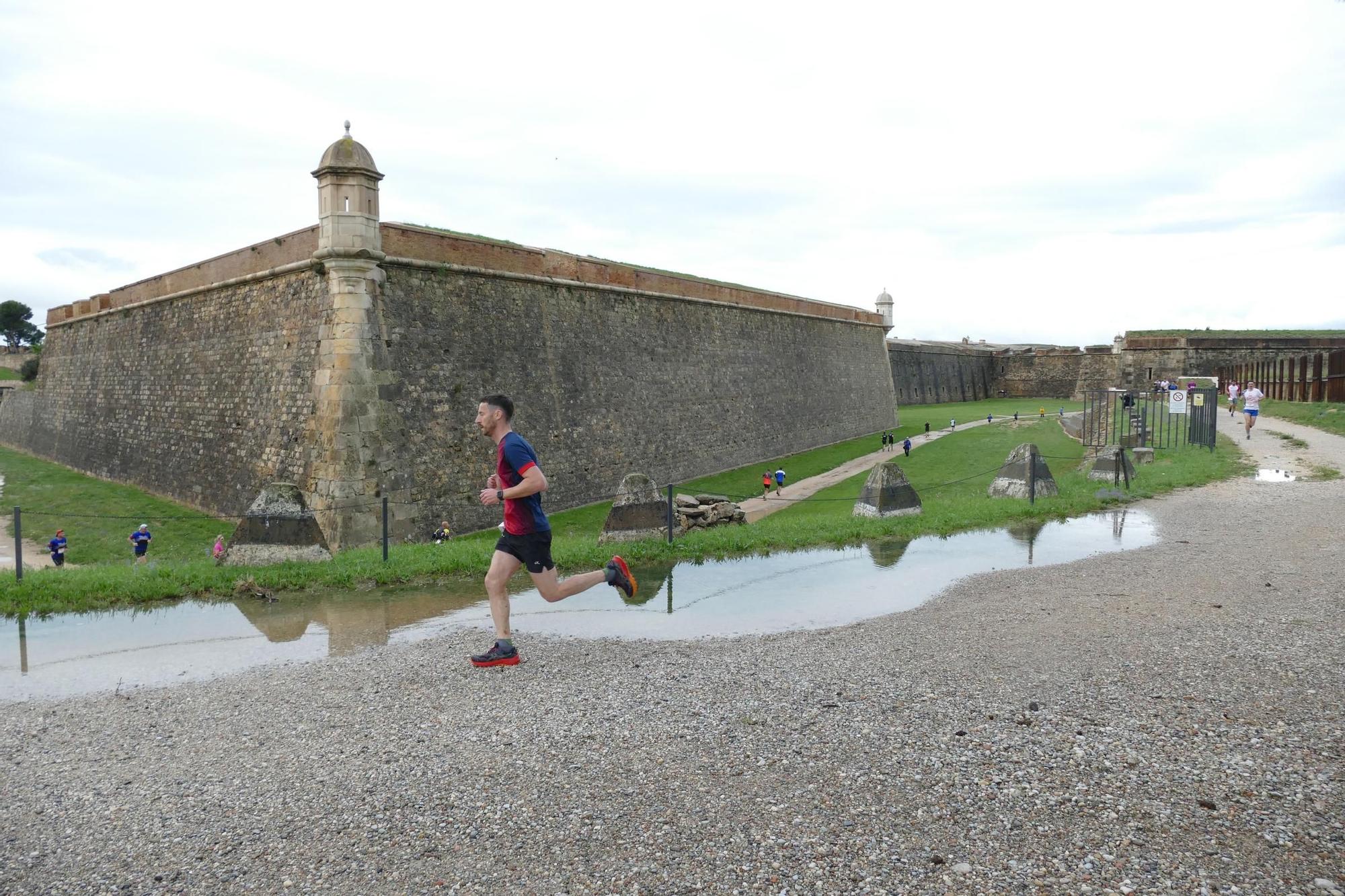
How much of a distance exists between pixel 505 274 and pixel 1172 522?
485 inches

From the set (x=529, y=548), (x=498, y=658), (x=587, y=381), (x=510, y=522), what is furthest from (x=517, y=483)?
(x=587, y=381)

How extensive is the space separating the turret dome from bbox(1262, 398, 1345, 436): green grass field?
74.1ft

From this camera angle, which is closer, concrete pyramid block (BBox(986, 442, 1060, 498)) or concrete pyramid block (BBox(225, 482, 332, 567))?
concrete pyramid block (BBox(225, 482, 332, 567))

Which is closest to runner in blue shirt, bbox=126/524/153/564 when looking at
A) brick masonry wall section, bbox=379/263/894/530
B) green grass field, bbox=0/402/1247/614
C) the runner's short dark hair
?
green grass field, bbox=0/402/1247/614

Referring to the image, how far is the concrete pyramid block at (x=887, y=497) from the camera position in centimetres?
1112

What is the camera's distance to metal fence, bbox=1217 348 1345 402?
26.3m

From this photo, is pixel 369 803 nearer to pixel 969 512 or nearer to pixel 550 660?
pixel 550 660

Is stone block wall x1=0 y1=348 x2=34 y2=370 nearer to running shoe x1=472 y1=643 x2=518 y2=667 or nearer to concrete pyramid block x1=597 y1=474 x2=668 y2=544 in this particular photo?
concrete pyramid block x1=597 y1=474 x2=668 y2=544

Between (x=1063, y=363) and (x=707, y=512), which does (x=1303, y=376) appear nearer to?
(x=1063, y=363)

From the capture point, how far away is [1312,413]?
80.4ft

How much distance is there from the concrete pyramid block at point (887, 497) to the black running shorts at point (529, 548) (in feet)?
22.3

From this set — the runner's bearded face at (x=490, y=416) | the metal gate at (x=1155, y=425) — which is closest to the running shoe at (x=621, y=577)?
the runner's bearded face at (x=490, y=416)

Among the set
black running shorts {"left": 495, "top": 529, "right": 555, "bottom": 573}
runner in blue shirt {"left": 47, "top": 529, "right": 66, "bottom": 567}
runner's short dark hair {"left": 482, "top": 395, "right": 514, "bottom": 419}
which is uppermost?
runner's short dark hair {"left": 482, "top": 395, "right": 514, "bottom": 419}

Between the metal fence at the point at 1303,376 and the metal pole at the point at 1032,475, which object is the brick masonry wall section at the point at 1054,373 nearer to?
the metal fence at the point at 1303,376
